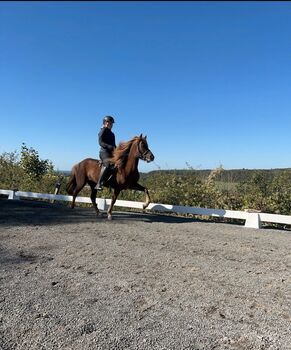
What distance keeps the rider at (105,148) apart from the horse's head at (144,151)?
43.4 inches

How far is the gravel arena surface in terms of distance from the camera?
3.31 metres

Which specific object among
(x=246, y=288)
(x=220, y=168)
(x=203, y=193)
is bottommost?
(x=246, y=288)

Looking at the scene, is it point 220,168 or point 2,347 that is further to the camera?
point 220,168

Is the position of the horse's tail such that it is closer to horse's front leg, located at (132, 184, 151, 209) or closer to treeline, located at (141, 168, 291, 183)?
horse's front leg, located at (132, 184, 151, 209)

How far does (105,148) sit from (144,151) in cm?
148

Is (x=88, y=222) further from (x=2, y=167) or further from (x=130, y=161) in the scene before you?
(x=2, y=167)

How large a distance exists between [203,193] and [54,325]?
10.3 metres

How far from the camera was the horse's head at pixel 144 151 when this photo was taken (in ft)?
31.7

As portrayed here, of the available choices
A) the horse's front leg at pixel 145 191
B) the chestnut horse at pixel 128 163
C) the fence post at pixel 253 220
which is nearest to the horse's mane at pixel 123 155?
the chestnut horse at pixel 128 163

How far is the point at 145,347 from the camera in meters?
3.15

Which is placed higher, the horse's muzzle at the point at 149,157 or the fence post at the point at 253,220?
the horse's muzzle at the point at 149,157

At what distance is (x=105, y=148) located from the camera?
1066cm

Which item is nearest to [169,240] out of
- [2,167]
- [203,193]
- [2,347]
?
[2,347]

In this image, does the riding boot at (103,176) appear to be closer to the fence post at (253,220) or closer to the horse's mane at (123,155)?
the horse's mane at (123,155)
